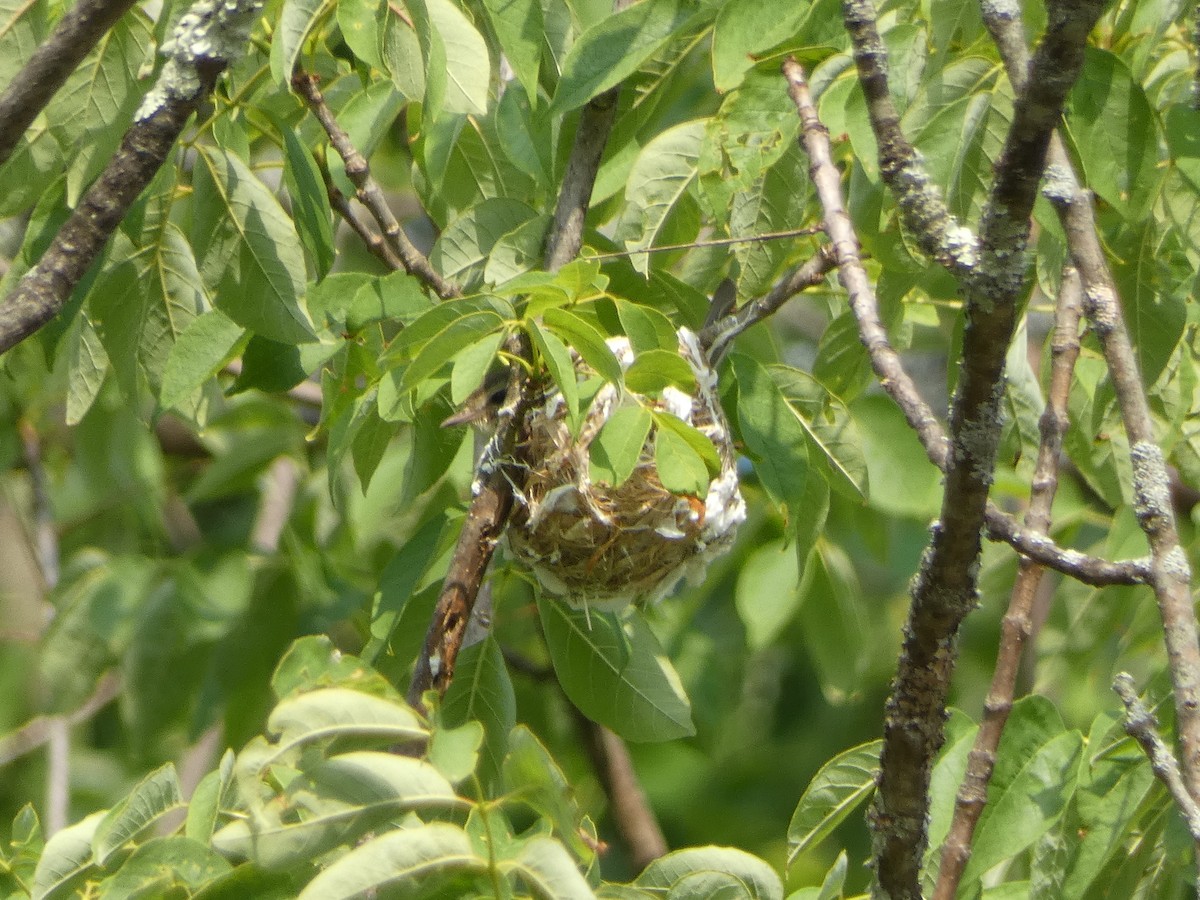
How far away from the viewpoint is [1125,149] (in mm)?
A: 1708

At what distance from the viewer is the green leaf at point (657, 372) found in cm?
166

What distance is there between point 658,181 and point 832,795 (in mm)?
918

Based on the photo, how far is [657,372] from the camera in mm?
1682

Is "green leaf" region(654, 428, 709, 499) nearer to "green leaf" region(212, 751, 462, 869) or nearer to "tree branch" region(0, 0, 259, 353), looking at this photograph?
"green leaf" region(212, 751, 462, 869)

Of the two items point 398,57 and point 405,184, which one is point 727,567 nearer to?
point 398,57

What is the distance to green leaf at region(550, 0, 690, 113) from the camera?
1.74 metres

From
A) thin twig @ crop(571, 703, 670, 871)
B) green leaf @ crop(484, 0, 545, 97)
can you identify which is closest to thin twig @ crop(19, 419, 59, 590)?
thin twig @ crop(571, 703, 670, 871)

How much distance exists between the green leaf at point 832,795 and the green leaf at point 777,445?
1.15ft

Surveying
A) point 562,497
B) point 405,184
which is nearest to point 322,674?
point 562,497

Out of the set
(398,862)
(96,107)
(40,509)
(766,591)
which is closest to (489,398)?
(96,107)

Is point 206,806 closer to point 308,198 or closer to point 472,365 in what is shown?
point 472,365

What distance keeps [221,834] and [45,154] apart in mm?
1087

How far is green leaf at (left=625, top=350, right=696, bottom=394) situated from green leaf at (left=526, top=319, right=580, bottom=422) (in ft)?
0.37

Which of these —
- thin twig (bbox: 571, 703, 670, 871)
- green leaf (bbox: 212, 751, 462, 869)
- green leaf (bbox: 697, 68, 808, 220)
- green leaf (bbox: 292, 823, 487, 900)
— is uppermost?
green leaf (bbox: 697, 68, 808, 220)
